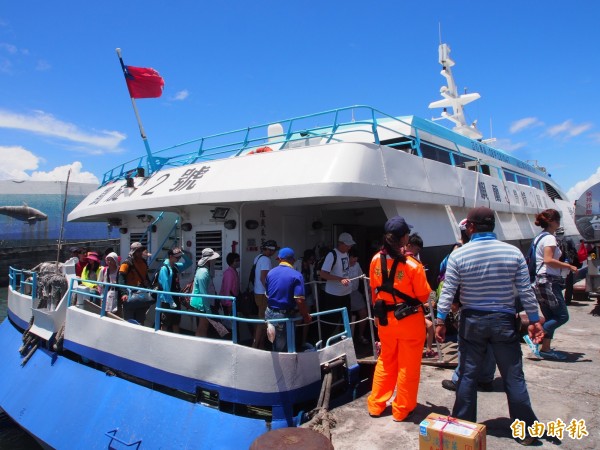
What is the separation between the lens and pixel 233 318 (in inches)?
169

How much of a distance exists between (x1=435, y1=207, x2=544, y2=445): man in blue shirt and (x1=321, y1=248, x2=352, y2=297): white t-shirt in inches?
113

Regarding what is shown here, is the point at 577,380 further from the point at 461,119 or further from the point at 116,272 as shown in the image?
the point at 461,119

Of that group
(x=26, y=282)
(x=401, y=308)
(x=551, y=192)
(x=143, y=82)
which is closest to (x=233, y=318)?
(x=401, y=308)

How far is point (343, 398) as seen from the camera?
4945 mm

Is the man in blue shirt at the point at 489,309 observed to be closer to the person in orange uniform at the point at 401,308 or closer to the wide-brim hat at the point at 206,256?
the person in orange uniform at the point at 401,308

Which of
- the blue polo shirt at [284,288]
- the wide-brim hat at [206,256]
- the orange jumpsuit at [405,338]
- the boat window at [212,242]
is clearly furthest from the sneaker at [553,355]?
the boat window at [212,242]

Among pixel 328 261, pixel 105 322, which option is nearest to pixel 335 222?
pixel 328 261

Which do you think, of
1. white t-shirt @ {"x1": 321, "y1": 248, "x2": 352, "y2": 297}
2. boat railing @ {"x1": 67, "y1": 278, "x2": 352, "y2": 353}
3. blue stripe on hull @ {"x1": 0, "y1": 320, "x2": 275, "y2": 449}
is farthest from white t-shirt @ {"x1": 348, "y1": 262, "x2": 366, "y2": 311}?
blue stripe on hull @ {"x1": 0, "y1": 320, "x2": 275, "y2": 449}

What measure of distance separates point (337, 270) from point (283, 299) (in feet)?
6.18

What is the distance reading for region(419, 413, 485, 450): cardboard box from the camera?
2867 mm

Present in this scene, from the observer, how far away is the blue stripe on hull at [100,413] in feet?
14.5

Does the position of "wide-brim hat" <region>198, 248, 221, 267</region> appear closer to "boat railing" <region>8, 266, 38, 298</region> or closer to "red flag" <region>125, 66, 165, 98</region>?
"boat railing" <region>8, 266, 38, 298</region>

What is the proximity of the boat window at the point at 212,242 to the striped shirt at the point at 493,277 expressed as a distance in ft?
15.0

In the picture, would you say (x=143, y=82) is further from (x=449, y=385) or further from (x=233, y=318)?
(x=449, y=385)
